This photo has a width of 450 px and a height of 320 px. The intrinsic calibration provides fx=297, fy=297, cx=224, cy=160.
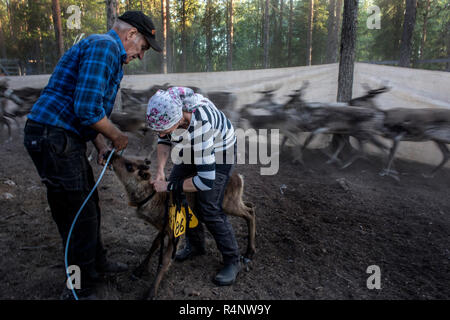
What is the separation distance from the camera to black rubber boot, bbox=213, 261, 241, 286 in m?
2.77

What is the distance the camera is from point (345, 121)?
5758mm

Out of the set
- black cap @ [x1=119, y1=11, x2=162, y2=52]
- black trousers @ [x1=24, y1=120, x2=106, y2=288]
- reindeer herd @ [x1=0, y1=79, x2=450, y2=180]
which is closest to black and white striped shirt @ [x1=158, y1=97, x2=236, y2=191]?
black cap @ [x1=119, y1=11, x2=162, y2=52]

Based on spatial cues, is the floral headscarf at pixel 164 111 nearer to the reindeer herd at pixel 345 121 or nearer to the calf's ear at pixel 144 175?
the calf's ear at pixel 144 175

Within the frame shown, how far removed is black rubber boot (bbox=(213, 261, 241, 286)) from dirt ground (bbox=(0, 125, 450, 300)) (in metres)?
0.06

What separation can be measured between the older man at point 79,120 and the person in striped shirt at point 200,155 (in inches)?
14.8

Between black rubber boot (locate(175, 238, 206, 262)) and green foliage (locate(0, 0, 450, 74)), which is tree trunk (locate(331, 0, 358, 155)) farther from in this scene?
green foliage (locate(0, 0, 450, 74))

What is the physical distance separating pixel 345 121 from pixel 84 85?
502 cm

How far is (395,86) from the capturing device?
6246mm

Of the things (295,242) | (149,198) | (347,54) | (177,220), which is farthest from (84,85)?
(347,54)

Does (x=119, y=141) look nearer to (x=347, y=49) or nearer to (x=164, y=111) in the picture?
(x=164, y=111)

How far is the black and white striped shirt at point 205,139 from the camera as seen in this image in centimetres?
229

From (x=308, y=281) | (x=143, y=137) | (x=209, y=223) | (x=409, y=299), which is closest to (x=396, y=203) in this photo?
(x=409, y=299)

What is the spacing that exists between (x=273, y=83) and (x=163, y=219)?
5.61 meters
